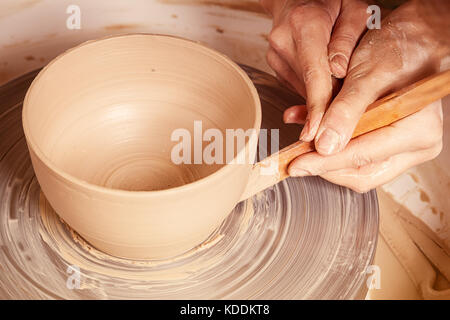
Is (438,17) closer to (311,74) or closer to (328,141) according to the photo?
(311,74)

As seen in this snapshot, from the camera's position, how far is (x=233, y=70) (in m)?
1.01

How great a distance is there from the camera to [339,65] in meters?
1.05

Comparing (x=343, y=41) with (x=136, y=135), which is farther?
(x=136, y=135)

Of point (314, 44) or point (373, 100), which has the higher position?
point (314, 44)

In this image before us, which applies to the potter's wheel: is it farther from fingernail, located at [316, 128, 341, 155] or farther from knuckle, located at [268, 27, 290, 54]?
knuckle, located at [268, 27, 290, 54]

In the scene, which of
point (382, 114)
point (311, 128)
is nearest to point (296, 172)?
point (311, 128)

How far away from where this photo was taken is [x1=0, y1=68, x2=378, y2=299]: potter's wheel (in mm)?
901

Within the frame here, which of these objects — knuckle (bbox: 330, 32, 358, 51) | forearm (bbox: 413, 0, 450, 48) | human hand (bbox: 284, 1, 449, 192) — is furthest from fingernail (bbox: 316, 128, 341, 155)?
forearm (bbox: 413, 0, 450, 48)

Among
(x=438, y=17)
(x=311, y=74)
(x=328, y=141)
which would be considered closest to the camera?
(x=328, y=141)

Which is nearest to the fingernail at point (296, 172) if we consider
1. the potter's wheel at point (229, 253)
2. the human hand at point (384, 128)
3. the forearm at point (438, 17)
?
the human hand at point (384, 128)

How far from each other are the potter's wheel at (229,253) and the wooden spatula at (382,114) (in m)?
0.11

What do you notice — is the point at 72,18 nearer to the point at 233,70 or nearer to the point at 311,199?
the point at 233,70

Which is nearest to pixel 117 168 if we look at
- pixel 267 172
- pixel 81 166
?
pixel 81 166

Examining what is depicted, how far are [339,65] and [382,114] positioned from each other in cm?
17
